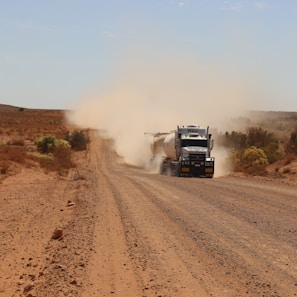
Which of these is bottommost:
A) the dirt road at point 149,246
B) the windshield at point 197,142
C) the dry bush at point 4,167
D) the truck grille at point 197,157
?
the dirt road at point 149,246

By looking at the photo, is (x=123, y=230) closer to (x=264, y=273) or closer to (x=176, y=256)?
(x=176, y=256)

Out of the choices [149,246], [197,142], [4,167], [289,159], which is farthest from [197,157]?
[149,246]

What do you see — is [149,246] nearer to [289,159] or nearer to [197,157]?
[197,157]

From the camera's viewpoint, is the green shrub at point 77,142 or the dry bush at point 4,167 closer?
the dry bush at point 4,167

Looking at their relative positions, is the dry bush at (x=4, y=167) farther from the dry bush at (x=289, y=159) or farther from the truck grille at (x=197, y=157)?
the dry bush at (x=289, y=159)

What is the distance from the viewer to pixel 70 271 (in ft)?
29.6

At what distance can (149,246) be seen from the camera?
1112 cm

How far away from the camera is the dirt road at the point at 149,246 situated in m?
8.23

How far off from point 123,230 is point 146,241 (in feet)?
5.01

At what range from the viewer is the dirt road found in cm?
823

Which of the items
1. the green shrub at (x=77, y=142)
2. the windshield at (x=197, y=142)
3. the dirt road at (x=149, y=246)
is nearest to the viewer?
the dirt road at (x=149, y=246)

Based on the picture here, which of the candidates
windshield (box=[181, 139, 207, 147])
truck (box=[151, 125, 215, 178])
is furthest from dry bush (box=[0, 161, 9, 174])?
windshield (box=[181, 139, 207, 147])

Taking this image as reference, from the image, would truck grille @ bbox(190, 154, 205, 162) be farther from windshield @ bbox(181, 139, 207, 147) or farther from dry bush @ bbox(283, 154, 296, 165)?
dry bush @ bbox(283, 154, 296, 165)

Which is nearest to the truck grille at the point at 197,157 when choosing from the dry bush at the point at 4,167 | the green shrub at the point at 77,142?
the dry bush at the point at 4,167
